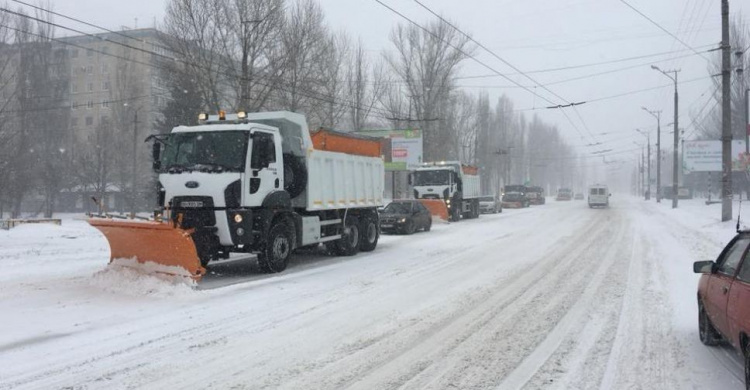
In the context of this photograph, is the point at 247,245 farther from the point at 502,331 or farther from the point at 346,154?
the point at 502,331

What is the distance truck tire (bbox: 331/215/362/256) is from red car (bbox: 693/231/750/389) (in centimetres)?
1020

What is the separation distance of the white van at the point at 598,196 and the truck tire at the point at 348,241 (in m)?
42.3

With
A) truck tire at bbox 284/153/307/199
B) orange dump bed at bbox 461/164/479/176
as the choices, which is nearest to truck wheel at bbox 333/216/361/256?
truck tire at bbox 284/153/307/199

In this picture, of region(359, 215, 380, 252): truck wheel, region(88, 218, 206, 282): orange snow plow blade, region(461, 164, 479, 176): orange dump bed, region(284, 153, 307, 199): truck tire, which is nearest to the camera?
region(88, 218, 206, 282): orange snow plow blade

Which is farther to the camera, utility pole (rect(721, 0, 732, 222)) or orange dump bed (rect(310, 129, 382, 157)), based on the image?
utility pole (rect(721, 0, 732, 222))

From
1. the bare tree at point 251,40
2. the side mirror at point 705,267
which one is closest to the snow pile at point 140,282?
the side mirror at point 705,267

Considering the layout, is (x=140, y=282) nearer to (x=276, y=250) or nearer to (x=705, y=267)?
(x=276, y=250)

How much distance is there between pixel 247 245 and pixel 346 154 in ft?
15.9

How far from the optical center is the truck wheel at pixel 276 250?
11969 millimetres

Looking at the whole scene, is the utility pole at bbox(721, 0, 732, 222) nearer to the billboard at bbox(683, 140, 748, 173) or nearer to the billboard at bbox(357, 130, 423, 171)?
the billboard at bbox(357, 130, 423, 171)

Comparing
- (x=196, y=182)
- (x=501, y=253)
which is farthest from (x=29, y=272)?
(x=501, y=253)

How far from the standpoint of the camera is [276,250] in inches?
480

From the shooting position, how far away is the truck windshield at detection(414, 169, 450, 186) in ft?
109

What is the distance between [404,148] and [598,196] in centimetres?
2029
